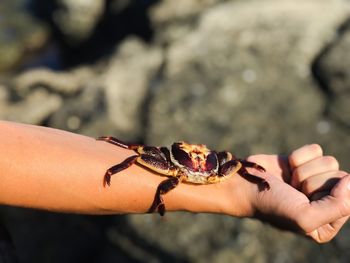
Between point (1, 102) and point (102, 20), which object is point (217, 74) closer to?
point (1, 102)

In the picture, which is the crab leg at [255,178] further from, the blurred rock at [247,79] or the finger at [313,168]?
the blurred rock at [247,79]

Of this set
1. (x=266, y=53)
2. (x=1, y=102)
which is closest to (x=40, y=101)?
(x=1, y=102)

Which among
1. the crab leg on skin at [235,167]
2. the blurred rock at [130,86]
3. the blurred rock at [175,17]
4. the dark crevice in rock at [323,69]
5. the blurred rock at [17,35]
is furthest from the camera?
the blurred rock at [17,35]

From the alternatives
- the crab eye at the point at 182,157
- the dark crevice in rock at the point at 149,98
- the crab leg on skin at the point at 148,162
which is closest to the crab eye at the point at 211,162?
the crab eye at the point at 182,157

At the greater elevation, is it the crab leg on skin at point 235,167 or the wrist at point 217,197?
the crab leg on skin at point 235,167

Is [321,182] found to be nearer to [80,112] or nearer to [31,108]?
[80,112]

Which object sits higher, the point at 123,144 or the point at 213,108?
the point at 123,144

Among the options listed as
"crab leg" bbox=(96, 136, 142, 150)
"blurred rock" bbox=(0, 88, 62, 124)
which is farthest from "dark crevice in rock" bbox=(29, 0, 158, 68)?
"crab leg" bbox=(96, 136, 142, 150)

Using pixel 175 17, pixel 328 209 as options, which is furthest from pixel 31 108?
pixel 328 209
